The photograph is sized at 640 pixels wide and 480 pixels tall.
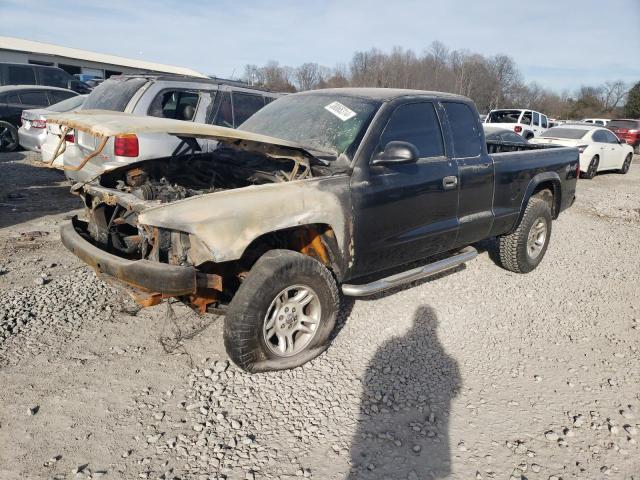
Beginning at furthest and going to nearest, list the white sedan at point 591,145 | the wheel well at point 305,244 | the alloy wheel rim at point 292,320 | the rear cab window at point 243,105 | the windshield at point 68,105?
the white sedan at point 591,145 → the windshield at point 68,105 → the rear cab window at point 243,105 → the wheel well at point 305,244 → the alloy wheel rim at point 292,320

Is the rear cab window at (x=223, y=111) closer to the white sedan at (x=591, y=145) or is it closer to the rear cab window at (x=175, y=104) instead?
the rear cab window at (x=175, y=104)

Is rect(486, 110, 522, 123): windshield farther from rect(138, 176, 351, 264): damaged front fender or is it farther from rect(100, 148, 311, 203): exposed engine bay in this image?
rect(138, 176, 351, 264): damaged front fender

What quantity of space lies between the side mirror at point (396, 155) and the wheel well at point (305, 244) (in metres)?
0.66

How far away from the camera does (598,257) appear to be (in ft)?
20.8

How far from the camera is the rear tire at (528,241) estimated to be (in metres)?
5.29

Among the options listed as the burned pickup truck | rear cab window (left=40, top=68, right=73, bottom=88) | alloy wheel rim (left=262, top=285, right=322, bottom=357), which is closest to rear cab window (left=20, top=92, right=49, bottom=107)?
rear cab window (left=40, top=68, right=73, bottom=88)

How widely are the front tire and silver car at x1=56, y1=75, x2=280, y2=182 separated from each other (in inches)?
92.2

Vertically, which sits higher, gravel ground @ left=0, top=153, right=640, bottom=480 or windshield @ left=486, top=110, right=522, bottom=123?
windshield @ left=486, top=110, right=522, bottom=123

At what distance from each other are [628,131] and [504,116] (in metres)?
6.05

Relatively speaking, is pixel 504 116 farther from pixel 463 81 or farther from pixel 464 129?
pixel 463 81

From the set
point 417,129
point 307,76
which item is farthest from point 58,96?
point 307,76

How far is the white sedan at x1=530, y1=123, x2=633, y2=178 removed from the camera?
43.2 feet

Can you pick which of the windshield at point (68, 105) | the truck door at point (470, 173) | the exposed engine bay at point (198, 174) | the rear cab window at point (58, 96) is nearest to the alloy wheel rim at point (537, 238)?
the truck door at point (470, 173)

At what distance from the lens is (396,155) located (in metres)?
3.55
